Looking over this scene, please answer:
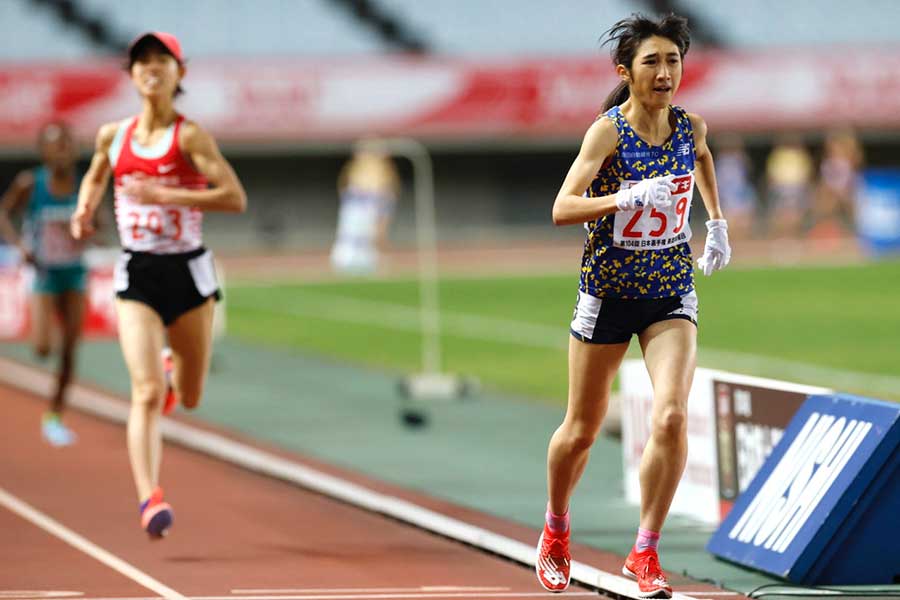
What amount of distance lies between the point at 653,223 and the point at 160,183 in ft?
9.54

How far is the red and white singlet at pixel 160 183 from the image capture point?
9.40 meters

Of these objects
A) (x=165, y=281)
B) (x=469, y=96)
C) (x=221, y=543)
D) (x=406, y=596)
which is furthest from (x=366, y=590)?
(x=469, y=96)

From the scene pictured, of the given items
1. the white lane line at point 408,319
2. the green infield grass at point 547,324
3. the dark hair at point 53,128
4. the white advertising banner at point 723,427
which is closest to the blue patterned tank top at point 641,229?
the white advertising banner at point 723,427

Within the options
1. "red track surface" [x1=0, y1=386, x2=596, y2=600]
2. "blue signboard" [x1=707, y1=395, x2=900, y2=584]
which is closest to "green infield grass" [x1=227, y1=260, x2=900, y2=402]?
"red track surface" [x1=0, y1=386, x2=596, y2=600]

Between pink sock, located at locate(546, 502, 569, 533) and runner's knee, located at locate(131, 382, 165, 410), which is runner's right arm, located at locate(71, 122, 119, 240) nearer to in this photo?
runner's knee, located at locate(131, 382, 165, 410)

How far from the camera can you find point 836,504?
7992 mm

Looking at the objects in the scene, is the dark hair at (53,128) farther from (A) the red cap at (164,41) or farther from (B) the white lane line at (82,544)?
(A) the red cap at (164,41)

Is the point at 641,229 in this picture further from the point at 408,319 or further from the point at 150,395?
the point at 408,319

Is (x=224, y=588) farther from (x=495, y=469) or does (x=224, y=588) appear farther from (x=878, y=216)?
(x=878, y=216)

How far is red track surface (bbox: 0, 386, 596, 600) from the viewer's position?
330 inches

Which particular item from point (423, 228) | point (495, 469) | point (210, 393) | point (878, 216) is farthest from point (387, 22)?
point (495, 469)

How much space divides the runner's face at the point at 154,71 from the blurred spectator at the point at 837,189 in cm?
3269

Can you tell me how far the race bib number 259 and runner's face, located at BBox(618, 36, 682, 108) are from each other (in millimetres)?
322

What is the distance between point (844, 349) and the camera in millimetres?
20328
